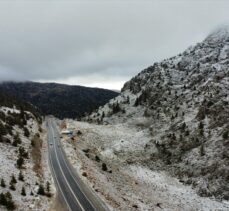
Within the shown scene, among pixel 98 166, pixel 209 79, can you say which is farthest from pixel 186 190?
pixel 209 79

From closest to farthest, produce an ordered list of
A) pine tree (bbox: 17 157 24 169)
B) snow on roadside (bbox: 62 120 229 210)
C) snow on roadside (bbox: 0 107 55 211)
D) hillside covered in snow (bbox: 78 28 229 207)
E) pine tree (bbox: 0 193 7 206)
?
pine tree (bbox: 0 193 7 206), snow on roadside (bbox: 0 107 55 211), pine tree (bbox: 17 157 24 169), snow on roadside (bbox: 62 120 229 210), hillside covered in snow (bbox: 78 28 229 207)

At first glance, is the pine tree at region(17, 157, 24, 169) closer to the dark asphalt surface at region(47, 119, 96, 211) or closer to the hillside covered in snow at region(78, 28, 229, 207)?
the dark asphalt surface at region(47, 119, 96, 211)

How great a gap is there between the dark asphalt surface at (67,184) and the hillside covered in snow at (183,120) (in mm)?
12347

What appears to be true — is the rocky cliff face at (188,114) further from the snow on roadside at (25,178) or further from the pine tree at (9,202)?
the pine tree at (9,202)

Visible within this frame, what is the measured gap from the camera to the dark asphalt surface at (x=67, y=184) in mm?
40959

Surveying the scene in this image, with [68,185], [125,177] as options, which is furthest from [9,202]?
[125,177]

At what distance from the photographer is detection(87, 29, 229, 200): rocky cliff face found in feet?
197

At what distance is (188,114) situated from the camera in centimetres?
8406

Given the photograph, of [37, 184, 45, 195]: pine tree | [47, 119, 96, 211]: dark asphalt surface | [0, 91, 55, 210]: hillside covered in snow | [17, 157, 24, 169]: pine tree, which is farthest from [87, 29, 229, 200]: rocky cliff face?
[17, 157, 24, 169]: pine tree

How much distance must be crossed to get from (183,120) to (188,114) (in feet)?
10.2

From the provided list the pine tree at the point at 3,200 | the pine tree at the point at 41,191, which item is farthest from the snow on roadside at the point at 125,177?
the pine tree at the point at 3,200

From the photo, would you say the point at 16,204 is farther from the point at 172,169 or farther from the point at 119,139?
the point at 119,139

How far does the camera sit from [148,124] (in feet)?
314

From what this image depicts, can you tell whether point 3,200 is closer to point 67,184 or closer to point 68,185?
point 68,185
